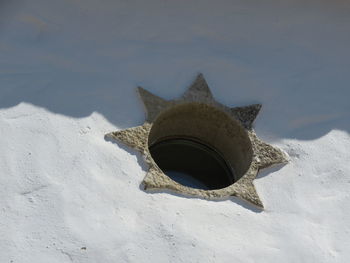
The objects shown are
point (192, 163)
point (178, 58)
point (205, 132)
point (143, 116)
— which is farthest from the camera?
→ point (192, 163)

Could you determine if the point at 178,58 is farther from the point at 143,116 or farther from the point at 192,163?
the point at 192,163

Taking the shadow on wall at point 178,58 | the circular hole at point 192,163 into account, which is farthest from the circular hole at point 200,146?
the shadow on wall at point 178,58

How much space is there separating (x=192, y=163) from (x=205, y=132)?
449 millimetres

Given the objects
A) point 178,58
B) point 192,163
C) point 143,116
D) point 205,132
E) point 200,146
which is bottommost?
point 192,163

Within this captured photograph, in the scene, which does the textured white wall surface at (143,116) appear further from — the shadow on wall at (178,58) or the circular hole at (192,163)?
the circular hole at (192,163)

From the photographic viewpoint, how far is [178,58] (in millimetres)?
4348

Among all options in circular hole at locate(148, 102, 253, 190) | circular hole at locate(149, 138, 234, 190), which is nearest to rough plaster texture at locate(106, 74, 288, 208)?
circular hole at locate(148, 102, 253, 190)

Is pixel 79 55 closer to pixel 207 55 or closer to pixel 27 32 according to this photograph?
pixel 27 32

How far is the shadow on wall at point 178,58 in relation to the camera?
3.97m

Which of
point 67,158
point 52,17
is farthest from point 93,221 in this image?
point 52,17

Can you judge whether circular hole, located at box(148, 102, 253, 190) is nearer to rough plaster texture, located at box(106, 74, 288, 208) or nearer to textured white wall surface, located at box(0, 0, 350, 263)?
rough plaster texture, located at box(106, 74, 288, 208)

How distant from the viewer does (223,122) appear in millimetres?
4344

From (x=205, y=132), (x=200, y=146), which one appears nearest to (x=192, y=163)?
(x=200, y=146)

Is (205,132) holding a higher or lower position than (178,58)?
lower
